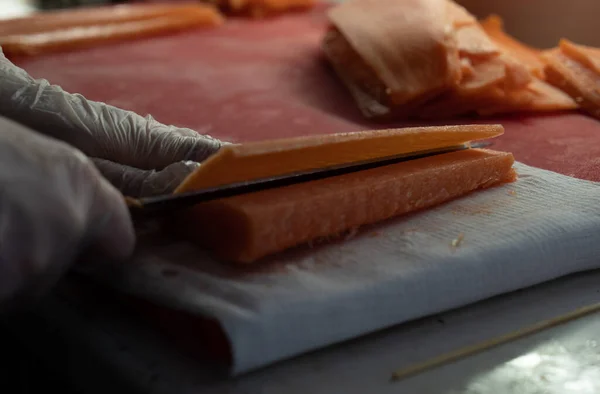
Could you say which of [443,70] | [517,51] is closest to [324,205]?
[443,70]

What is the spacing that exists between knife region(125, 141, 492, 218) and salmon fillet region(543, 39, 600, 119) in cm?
107

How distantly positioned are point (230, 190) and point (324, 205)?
127 mm

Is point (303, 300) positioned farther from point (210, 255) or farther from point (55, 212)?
point (55, 212)

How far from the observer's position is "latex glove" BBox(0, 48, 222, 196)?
40.0 inches

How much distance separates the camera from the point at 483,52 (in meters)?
1.82

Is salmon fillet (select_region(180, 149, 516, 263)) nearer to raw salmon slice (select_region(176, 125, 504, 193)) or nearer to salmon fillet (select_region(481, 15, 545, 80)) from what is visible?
raw salmon slice (select_region(176, 125, 504, 193))

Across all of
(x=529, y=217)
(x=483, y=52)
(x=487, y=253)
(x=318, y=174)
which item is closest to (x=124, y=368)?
(x=318, y=174)

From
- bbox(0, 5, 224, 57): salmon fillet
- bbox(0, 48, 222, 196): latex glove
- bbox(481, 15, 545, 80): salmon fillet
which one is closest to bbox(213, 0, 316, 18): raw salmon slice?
bbox(0, 5, 224, 57): salmon fillet

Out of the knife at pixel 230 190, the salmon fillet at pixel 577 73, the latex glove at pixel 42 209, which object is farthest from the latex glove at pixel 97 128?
the salmon fillet at pixel 577 73

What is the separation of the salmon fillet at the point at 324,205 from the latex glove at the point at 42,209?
0.48 ft

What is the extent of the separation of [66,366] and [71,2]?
382 cm

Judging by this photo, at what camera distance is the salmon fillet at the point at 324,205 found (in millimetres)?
837

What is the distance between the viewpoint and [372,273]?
0.85 metres

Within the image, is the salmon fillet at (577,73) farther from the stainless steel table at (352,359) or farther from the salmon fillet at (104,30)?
the salmon fillet at (104,30)
